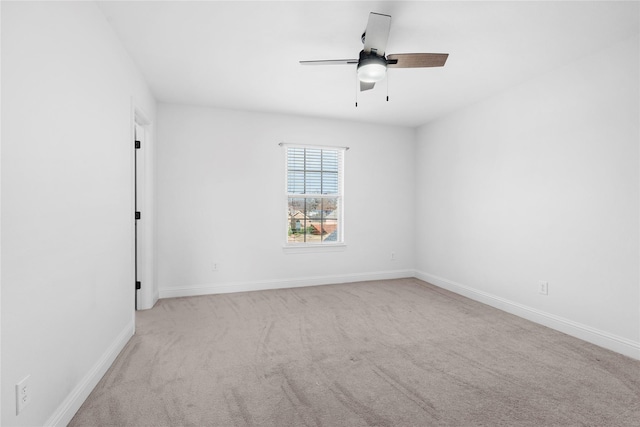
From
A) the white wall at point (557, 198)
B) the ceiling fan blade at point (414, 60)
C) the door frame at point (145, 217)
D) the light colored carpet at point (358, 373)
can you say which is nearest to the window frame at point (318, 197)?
the light colored carpet at point (358, 373)

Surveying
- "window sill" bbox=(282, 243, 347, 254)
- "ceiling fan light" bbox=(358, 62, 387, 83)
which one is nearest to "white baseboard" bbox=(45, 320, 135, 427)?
"window sill" bbox=(282, 243, 347, 254)

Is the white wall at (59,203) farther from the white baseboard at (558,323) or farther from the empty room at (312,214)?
the white baseboard at (558,323)

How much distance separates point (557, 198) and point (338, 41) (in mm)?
2623

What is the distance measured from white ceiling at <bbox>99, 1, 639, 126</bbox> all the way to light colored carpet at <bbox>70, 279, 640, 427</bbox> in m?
2.61

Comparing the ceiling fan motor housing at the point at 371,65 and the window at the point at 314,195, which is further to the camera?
the window at the point at 314,195

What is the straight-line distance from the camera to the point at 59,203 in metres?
1.71

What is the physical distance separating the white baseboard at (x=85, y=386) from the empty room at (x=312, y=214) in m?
0.01

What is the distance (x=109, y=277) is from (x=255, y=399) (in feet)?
4.69

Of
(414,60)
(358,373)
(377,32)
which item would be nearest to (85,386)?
(358,373)

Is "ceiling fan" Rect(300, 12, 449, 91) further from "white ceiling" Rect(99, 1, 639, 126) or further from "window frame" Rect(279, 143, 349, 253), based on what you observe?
"window frame" Rect(279, 143, 349, 253)

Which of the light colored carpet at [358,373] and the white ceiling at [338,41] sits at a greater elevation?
the white ceiling at [338,41]

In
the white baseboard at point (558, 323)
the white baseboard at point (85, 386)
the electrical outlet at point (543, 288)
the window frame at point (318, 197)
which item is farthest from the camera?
the window frame at point (318, 197)

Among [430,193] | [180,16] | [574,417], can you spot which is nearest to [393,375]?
[574,417]

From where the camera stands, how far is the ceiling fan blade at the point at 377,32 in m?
2.09
